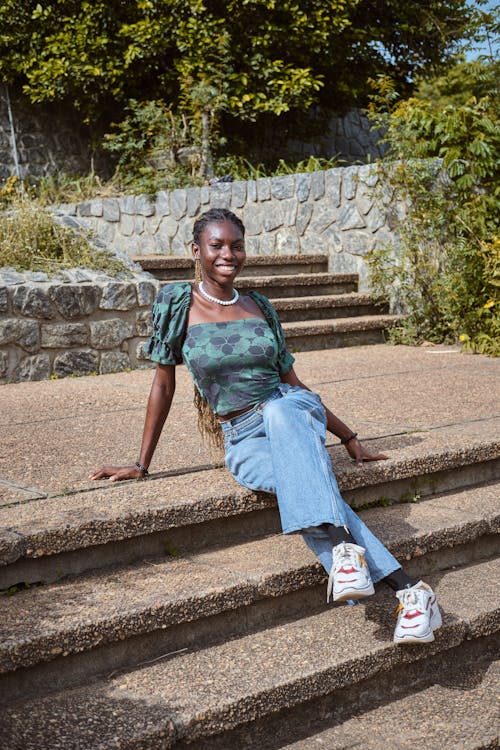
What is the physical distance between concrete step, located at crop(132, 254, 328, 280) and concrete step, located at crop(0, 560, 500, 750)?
5.46 meters

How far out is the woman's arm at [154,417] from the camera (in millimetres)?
2965

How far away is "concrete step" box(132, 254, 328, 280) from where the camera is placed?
786 cm

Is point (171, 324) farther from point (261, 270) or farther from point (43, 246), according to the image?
point (261, 270)

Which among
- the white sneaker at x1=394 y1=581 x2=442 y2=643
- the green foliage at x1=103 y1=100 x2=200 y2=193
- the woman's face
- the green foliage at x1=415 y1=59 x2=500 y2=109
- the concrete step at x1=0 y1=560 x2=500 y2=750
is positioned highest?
the green foliage at x1=415 y1=59 x2=500 y2=109

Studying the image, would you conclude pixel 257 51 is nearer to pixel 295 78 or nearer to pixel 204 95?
pixel 295 78

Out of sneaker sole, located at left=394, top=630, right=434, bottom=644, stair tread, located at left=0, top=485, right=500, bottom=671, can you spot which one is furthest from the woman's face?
sneaker sole, located at left=394, top=630, right=434, bottom=644

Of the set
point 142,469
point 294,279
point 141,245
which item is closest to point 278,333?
point 142,469

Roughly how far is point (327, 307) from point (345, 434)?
448cm

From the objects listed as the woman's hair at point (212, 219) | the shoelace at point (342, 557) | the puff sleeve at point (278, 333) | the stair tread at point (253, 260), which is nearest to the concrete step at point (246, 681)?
the shoelace at point (342, 557)

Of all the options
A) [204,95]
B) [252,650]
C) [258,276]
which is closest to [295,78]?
[204,95]

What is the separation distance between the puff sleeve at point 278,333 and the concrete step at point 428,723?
1.15 meters

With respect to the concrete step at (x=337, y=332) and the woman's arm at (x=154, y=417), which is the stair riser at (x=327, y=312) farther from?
the woman's arm at (x=154, y=417)

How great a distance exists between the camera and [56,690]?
87.9 inches

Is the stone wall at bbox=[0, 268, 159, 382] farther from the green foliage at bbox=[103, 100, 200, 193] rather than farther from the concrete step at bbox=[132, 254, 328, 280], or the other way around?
the green foliage at bbox=[103, 100, 200, 193]
